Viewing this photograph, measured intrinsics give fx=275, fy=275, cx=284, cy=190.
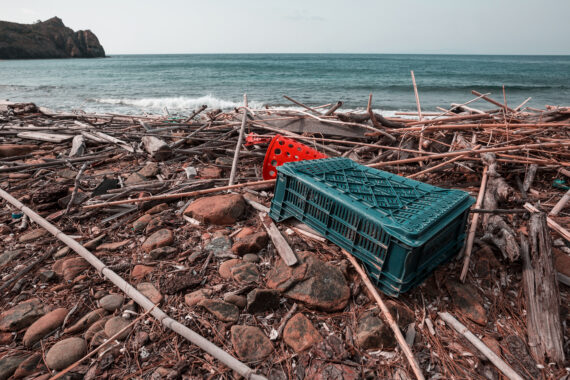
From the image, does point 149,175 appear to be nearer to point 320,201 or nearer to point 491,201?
point 320,201

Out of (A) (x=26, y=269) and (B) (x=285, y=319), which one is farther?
(A) (x=26, y=269)

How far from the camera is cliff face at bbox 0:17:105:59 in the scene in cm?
7038

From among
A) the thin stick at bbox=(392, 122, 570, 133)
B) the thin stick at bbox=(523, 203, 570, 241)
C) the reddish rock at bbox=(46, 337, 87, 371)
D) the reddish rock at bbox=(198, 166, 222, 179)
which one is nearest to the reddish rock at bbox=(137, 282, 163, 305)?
the reddish rock at bbox=(46, 337, 87, 371)

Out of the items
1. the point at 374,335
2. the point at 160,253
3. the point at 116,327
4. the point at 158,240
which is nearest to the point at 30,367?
the point at 116,327

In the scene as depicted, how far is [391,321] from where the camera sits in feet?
6.35

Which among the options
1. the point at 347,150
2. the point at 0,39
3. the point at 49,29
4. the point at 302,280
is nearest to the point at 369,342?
the point at 302,280

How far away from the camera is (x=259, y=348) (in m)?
1.84

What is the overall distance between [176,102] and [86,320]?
19066 millimetres

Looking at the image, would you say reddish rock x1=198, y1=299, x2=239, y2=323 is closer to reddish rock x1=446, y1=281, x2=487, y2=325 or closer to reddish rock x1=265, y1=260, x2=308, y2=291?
reddish rock x1=265, y1=260, x2=308, y2=291

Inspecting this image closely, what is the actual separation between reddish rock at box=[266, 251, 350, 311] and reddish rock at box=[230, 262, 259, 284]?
13 cm

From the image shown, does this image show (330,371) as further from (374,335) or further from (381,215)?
(381,215)

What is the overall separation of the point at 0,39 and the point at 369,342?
10369cm

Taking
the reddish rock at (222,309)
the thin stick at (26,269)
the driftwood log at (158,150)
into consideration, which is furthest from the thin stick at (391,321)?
the driftwood log at (158,150)

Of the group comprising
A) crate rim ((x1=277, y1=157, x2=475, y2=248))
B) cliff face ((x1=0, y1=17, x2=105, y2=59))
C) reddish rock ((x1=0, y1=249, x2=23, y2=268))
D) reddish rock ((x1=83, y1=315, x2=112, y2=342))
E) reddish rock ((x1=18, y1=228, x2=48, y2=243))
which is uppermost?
cliff face ((x1=0, y1=17, x2=105, y2=59))
